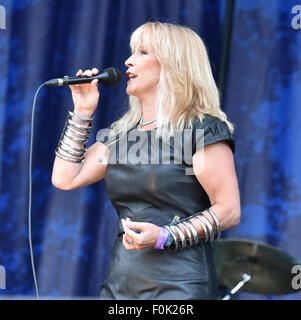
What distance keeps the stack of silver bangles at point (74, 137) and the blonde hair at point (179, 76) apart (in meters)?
0.26

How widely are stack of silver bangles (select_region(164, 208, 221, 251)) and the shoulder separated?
227 millimetres

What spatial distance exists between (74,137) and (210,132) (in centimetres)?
48

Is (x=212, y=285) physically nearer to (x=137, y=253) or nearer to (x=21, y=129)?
(x=137, y=253)

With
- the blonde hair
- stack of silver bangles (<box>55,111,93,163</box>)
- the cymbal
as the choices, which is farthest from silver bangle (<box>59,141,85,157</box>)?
the cymbal

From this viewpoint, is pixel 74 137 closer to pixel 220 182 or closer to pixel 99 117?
pixel 220 182

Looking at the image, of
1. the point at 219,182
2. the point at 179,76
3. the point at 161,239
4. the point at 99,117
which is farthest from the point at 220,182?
the point at 99,117

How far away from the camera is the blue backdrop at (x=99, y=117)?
305cm

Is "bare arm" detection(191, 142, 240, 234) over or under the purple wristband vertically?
over

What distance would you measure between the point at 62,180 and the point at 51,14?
4.19 ft

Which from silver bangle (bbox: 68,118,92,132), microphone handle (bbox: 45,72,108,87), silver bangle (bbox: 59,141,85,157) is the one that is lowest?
silver bangle (bbox: 59,141,85,157)

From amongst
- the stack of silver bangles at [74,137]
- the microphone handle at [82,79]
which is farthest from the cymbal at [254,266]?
the microphone handle at [82,79]

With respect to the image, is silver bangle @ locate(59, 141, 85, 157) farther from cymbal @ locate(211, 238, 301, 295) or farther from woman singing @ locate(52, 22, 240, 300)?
cymbal @ locate(211, 238, 301, 295)

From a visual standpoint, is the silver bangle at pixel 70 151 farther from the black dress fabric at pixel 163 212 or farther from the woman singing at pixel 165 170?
the black dress fabric at pixel 163 212

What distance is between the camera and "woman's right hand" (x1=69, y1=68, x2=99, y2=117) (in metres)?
2.09
